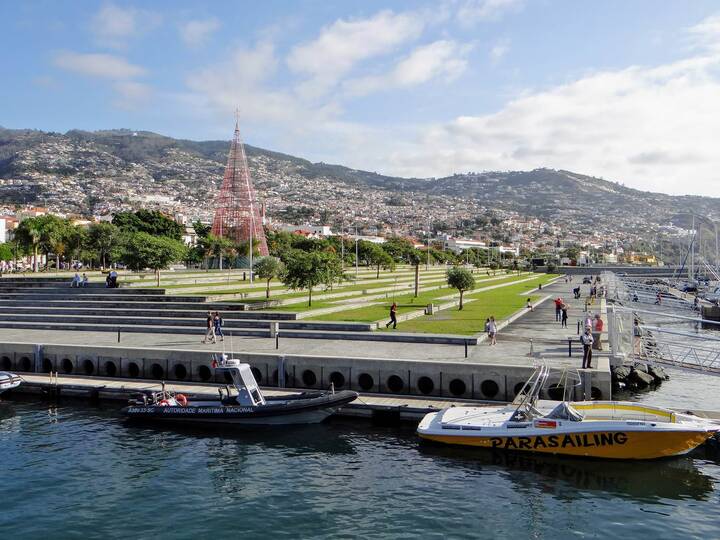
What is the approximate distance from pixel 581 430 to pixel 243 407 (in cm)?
1096

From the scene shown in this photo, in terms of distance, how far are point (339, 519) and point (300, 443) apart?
6067 mm

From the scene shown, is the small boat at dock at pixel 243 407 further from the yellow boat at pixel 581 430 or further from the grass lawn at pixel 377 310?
the grass lawn at pixel 377 310

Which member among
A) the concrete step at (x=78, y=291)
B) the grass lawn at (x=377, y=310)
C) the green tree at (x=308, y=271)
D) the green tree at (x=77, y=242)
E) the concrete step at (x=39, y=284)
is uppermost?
the green tree at (x=77, y=242)

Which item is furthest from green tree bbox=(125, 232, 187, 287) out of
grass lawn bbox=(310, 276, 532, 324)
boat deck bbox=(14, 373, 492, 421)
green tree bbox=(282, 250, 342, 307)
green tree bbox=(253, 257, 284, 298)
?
boat deck bbox=(14, 373, 492, 421)

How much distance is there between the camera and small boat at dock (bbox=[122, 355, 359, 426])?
70.3ft

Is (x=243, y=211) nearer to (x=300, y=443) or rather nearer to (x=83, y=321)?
(x=83, y=321)

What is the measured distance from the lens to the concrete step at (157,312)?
113ft

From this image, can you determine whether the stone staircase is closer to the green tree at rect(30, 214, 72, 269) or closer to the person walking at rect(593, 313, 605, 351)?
the person walking at rect(593, 313, 605, 351)

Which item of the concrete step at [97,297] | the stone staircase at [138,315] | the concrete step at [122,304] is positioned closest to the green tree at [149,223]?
the concrete step at [97,297]

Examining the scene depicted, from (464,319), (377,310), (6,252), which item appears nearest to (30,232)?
(6,252)

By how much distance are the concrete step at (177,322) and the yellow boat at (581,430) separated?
41.0 ft

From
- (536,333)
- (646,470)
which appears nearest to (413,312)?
(536,333)

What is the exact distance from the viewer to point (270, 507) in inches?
596

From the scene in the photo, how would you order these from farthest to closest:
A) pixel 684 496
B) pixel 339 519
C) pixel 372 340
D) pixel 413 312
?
pixel 413 312, pixel 372 340, pixel 684 496, pixel 339 519
